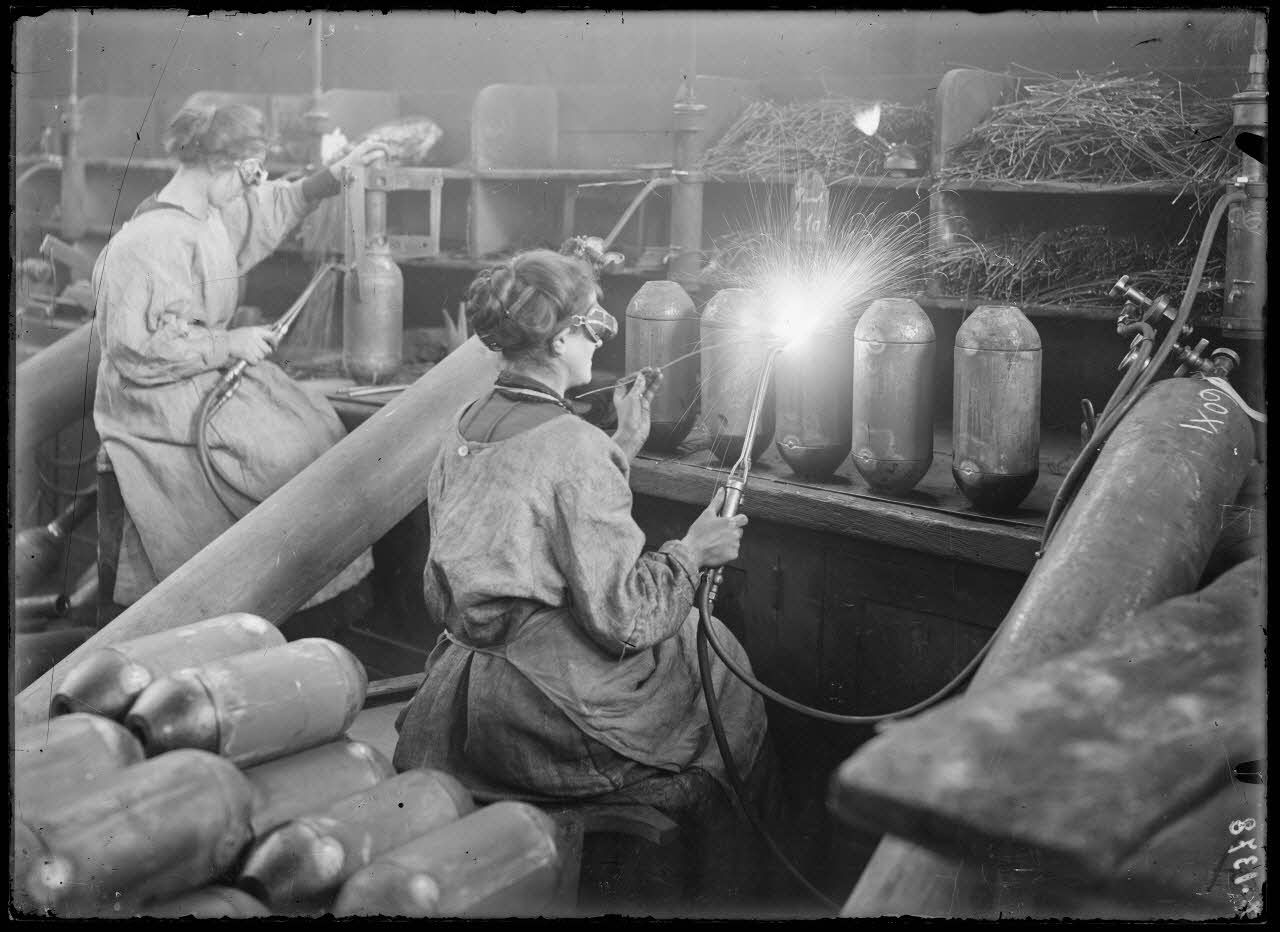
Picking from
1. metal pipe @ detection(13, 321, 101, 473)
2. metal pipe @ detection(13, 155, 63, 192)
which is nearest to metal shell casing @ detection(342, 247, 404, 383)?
metal pipe @ detection(13, 321, 101, 473)

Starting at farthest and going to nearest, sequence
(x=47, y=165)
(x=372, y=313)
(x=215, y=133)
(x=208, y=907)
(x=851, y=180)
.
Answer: (x=47, y=165), (x=372, y=313), (x=851, y=180), (x=215, y=133), (x=208, y=907)

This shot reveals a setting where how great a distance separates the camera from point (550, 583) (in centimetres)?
318

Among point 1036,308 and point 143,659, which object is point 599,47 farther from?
point 143,659

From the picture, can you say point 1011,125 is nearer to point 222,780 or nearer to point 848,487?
point 848,487

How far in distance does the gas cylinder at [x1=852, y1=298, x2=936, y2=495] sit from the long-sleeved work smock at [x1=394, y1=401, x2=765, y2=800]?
2.59ft

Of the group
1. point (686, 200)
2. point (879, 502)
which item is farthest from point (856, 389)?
point (686, 200)

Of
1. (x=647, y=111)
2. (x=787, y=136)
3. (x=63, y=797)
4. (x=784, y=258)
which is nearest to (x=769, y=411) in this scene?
(x=784, y=258)

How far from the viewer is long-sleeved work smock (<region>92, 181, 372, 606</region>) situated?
4.98 metres

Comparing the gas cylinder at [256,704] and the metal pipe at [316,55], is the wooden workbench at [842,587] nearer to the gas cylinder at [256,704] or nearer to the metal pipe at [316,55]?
the gas cylinder at [256,704]

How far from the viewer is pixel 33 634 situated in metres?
5.86

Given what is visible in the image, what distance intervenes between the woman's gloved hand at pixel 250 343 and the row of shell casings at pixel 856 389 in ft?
5.24

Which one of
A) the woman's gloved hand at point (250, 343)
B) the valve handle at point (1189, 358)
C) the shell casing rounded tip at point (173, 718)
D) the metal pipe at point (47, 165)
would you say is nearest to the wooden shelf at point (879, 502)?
the valve handle at point (1189, 358)

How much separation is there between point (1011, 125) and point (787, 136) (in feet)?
3.44

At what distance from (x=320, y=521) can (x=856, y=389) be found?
183 centimetres
